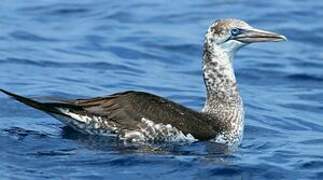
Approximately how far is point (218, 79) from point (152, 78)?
3747mm

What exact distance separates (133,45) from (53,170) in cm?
820

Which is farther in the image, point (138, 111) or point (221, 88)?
point (221, 88)

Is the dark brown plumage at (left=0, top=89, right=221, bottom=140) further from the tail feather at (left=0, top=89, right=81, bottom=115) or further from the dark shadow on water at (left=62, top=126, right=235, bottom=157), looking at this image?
the dark shadow on water at (left=62, top=126, right=235, bottom=157)

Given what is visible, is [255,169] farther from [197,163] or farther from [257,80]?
[257,80]

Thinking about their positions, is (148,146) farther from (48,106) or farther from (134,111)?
(48,106)

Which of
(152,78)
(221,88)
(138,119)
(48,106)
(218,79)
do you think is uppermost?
(152,78)

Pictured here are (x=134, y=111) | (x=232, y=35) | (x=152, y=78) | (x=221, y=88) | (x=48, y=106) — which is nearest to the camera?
(x=48, y=106)

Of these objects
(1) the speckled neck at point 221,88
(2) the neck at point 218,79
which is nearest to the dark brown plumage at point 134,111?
(1) the speckled neck at point 221,88

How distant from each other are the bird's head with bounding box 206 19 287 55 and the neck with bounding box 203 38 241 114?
63 millimetres

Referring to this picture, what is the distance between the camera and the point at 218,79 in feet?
48.2

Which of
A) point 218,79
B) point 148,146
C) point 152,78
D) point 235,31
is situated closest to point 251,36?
point 235,31

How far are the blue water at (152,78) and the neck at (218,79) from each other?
549mm

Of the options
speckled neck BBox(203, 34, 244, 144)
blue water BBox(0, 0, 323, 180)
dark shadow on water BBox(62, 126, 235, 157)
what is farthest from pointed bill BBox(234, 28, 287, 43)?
dark shadow on water BBox(62, 126, 235, 157)

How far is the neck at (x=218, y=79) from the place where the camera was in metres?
14.6
